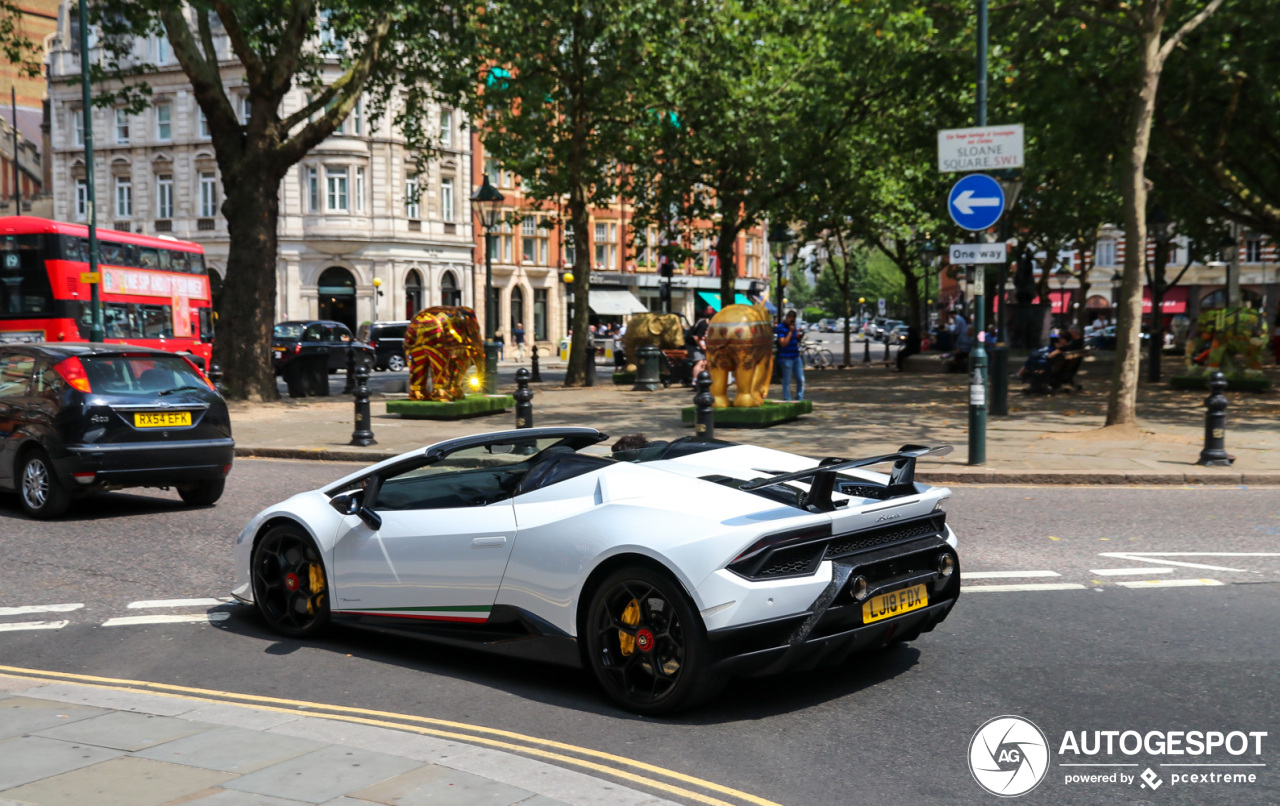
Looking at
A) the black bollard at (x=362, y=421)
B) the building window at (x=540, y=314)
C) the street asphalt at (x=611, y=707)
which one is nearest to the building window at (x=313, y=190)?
the building window at (x=540, y=314)

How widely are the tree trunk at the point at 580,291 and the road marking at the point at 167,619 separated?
22501mm

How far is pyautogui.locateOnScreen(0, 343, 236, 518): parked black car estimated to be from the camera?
10109 mm

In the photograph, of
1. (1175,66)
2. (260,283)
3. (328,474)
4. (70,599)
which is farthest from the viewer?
(260,283)

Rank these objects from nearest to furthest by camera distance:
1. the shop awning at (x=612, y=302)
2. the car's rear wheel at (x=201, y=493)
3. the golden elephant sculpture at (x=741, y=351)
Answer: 1. the car's rear wheel at (x=201, y=493)
2. the golden elephant sculpture at (x=741, y=351)
3. the shop awning at (x=612, y=302)

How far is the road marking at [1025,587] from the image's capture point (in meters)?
7.14

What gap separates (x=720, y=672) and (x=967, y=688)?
1.24 metres

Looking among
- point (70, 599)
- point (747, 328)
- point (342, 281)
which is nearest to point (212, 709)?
point (70, 599)

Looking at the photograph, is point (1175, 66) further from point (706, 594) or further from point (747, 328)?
point (706, 594)

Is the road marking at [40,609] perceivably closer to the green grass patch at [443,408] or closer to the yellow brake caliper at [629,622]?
the yellow brake caliper at [629,622]

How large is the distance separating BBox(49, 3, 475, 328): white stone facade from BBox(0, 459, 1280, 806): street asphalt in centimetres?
4713

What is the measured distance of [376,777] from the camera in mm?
4027

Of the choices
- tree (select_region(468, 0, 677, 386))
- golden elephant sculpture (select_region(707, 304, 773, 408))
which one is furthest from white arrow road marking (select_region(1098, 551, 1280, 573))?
tree (select_region(468, 0, 677, 386))

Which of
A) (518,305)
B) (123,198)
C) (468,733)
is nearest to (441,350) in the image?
(468,733)

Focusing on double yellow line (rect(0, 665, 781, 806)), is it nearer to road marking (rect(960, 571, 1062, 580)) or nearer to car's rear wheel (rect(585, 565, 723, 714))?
car's rear wheel (rect(585, 565, 723, 714))
